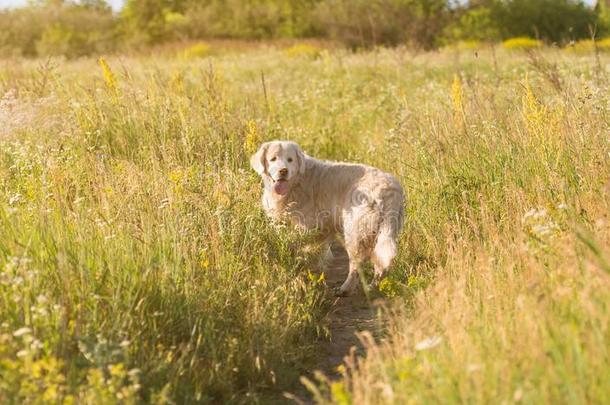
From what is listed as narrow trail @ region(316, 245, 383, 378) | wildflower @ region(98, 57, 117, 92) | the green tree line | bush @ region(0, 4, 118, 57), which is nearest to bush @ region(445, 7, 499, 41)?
the green tree line

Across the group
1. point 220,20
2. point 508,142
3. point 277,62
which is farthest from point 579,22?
point 508,142

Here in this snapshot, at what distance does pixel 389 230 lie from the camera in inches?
213

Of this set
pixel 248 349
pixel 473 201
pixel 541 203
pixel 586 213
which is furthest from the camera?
pixel 473 201

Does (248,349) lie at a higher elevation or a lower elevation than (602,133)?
lower

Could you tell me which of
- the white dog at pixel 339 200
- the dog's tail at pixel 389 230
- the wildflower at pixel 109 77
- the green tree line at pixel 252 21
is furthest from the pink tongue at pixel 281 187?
the green tree line at pixel 252 21

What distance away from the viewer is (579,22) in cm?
3353

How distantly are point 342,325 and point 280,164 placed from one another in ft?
4.89

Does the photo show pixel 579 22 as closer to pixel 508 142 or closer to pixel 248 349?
pixel 508 142

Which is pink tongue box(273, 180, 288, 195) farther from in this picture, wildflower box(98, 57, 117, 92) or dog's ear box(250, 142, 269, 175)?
wildflower box(98, 57, 117, 92)

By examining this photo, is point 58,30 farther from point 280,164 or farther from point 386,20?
point 280,164

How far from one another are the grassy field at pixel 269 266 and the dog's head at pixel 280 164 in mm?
248

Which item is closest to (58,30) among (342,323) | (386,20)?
(386,20)

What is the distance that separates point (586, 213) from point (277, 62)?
47.7ft

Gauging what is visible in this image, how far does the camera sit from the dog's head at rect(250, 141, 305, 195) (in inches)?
236
